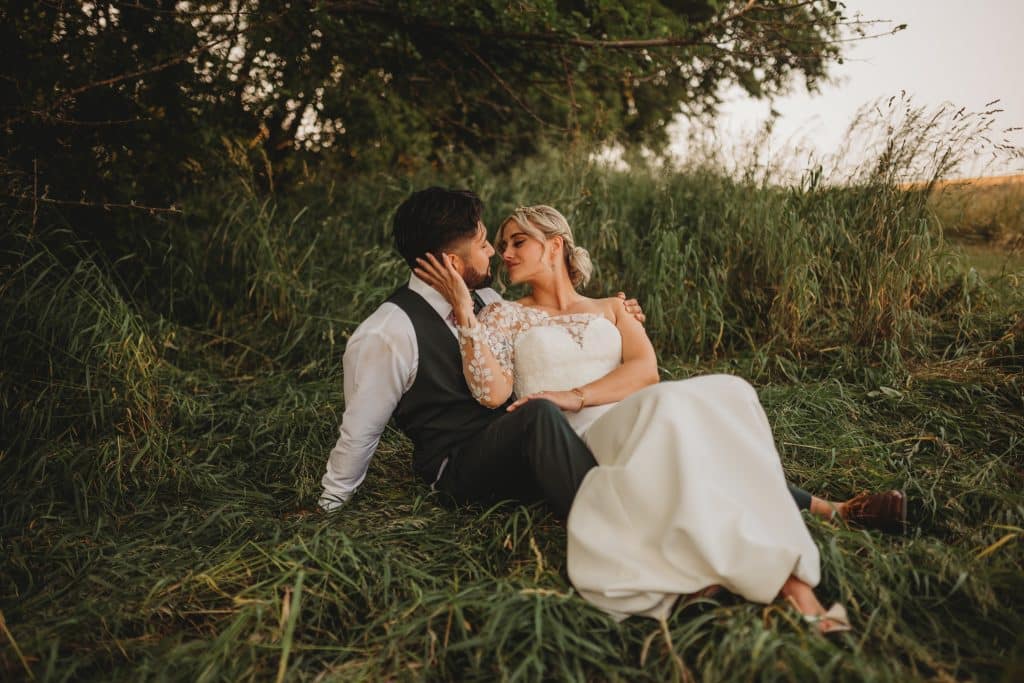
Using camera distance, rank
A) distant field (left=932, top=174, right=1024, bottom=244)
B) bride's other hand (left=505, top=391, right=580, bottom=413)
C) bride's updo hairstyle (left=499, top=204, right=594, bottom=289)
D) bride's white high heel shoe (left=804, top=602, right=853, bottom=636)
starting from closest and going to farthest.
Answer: bride's white high heel shoe (left=804, top=602, right=853, bottom=636) < bride's other hand (left=505, top=391, right=580, bottom=413) < bride's updo hairstyle (left=499, top=204, right=594, bottom=289) < distant field (left=932, top=174, right=1024, bottom=244)

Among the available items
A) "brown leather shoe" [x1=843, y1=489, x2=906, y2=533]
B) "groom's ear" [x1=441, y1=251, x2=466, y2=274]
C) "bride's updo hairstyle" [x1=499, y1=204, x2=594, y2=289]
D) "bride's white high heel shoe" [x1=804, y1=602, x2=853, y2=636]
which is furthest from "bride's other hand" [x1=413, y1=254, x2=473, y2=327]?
"brown leather shoe" [x1=843, y1=489, x2=906, y2=533]

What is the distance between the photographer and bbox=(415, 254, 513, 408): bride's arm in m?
2.53

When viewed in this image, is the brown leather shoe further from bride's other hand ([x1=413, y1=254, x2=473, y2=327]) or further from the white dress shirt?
the white dress shirt

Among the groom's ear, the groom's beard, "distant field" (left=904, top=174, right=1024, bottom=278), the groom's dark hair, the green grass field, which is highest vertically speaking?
"distant field" (left=904, top=174, right=1024, bottom=278)

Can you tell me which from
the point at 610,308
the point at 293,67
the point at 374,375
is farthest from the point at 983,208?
the point at 293,67

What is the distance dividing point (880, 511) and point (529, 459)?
1.30 meters

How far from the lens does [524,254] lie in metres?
3.03

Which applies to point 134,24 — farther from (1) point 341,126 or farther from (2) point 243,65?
(1) point 341,126

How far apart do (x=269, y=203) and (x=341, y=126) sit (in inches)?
47.8

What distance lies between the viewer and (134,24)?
4559 millimetres

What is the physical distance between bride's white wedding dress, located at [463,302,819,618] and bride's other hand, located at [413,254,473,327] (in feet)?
2.27

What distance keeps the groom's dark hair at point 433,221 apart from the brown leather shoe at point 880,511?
184 centimetres

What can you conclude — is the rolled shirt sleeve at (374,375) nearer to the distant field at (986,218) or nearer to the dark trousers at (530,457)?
the dark trousers at (530,457)

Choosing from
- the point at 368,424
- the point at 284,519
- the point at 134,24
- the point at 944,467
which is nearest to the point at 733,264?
the point at 944,467
